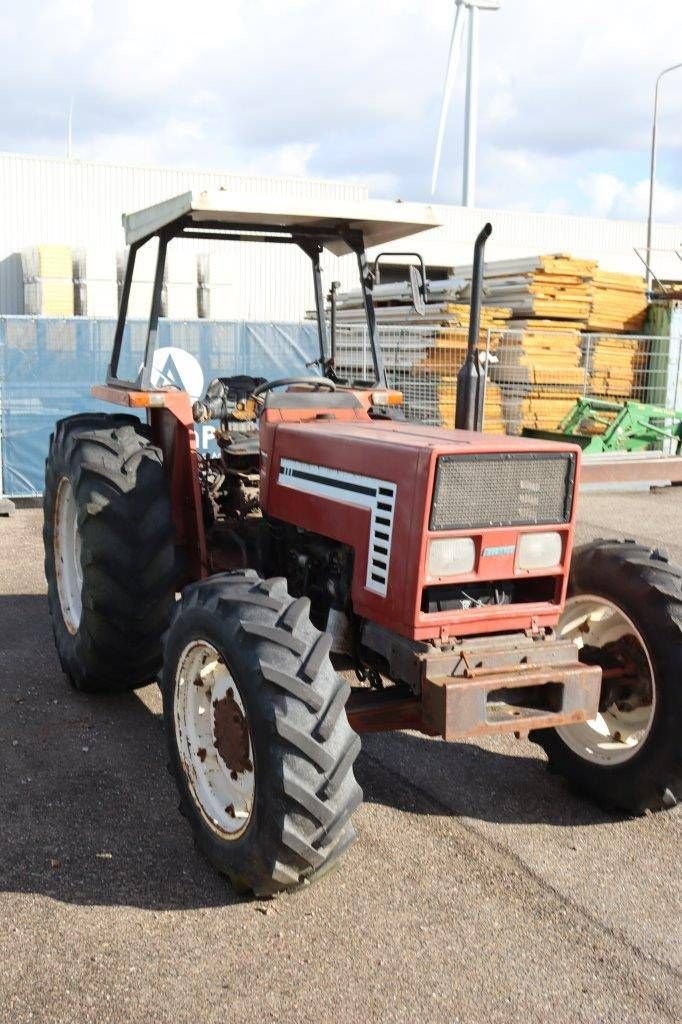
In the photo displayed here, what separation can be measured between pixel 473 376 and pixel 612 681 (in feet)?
5.63

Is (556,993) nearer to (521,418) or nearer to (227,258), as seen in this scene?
(521,418)

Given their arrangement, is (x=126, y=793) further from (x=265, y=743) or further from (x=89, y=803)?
(x=265, y=743)

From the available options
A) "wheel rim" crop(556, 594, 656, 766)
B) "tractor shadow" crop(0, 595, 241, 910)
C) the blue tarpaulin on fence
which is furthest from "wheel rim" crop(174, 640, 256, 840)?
the blue tarpaulin on fence

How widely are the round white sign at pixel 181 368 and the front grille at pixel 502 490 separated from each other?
306 inches

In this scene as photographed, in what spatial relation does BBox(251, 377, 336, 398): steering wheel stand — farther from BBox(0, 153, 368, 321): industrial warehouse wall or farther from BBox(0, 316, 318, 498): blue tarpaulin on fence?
BBox(0, 153, 368, 321): industrial warehouse wall

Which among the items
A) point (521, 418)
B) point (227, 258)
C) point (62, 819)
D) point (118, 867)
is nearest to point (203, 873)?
point (118, 867)

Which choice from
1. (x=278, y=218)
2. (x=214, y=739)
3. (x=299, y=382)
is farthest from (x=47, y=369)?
(x=214, y=739)

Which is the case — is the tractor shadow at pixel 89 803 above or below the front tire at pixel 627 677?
below

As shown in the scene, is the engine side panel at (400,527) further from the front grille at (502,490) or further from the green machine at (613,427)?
the green machine at (613,427)

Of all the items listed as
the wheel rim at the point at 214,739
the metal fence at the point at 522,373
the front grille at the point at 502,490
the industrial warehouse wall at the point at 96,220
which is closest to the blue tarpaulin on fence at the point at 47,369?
the metal fence at the point at 522,373

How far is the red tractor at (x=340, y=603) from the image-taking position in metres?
3.40

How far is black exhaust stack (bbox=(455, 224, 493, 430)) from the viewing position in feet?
16.7

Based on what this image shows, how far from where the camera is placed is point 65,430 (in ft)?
18.1

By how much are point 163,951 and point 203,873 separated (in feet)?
1.64
